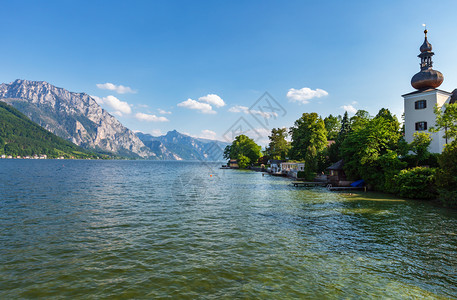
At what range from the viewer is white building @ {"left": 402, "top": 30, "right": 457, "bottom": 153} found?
44.5 m

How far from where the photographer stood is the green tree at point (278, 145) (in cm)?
13212

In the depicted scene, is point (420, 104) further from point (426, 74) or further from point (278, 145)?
point (278, 145)

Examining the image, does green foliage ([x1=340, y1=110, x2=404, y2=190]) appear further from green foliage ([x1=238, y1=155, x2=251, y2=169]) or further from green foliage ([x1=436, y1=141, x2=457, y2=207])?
green foliage ([x1=238, y1=155, x2=251, y2=169])

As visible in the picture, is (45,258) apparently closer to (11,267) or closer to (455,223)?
(11,267)

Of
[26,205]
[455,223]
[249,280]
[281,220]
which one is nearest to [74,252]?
[249,280]

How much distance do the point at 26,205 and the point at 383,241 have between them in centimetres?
3628

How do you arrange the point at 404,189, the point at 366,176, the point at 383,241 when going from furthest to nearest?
1. the point at 366,176
2. the point at 404,189
3. the point at 383,241

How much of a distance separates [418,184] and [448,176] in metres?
6.74

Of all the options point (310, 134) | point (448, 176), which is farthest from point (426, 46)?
point (310, 134)

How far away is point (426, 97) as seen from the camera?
45.8 metres

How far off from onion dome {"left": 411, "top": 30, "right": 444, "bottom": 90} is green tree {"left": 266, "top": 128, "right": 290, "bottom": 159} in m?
83.9

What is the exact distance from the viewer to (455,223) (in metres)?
22.1

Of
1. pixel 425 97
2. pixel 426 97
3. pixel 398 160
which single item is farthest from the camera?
pixel 425 97

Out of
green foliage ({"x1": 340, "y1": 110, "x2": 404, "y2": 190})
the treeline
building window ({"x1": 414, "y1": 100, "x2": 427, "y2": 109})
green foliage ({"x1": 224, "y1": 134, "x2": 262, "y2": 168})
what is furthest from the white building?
green foliage ({"x1": 224, "y1": 134, "x2": 262, "y2": 168})
